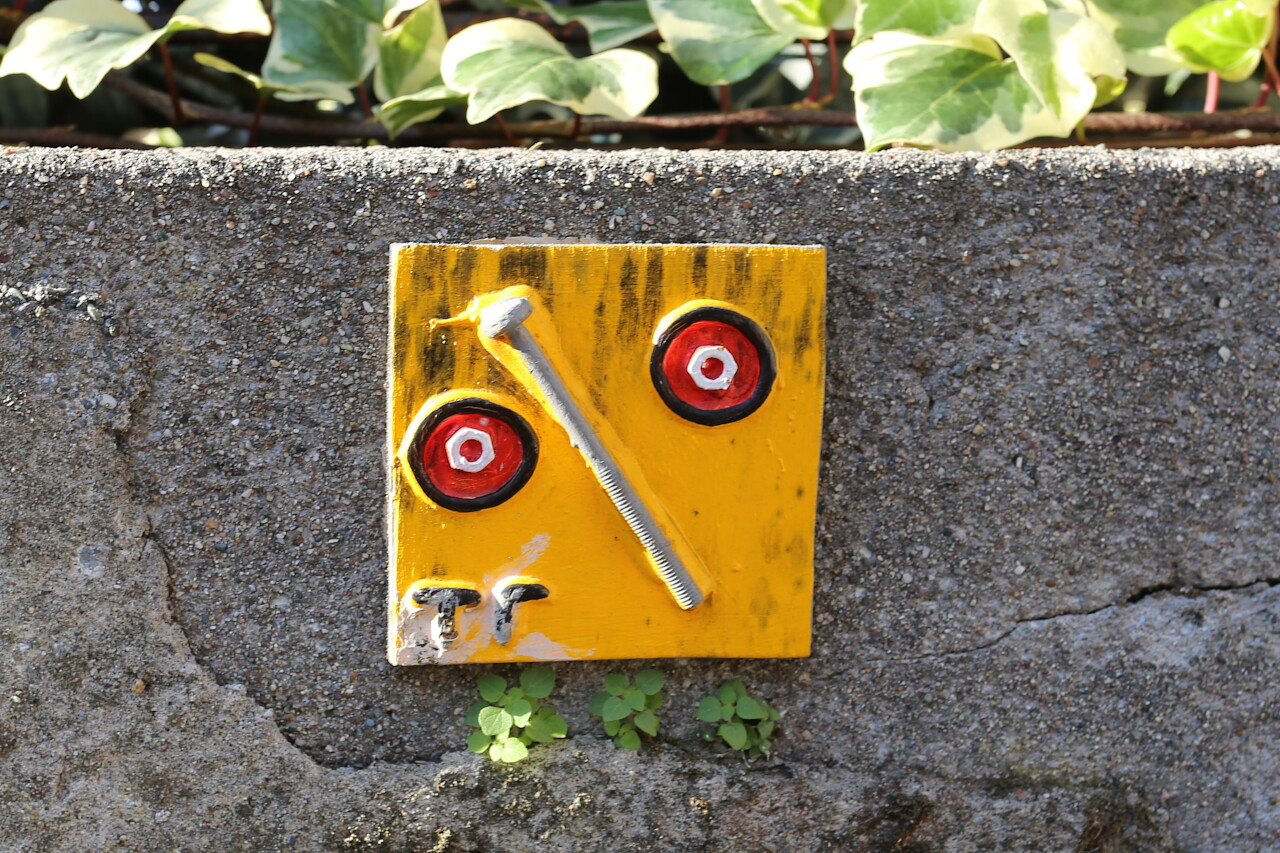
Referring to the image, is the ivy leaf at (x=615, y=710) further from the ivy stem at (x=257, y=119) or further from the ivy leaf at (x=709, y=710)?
the ivy stem at (x=257, y=119)

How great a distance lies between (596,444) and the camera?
2.78 ft

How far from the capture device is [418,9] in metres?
1.11

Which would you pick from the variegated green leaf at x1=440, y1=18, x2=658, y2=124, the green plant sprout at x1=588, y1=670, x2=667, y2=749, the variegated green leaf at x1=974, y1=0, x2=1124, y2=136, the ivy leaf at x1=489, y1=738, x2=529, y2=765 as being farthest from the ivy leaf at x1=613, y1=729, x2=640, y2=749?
the variegated green leaf at x1=974, y1=0, x2=1124, y2=136

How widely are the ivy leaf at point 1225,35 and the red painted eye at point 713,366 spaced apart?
2.13 ft

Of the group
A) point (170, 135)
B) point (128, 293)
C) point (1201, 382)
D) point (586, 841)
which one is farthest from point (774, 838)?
point (170, 135)

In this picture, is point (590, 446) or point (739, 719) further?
point (739, 719)

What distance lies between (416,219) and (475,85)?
208 millimetres

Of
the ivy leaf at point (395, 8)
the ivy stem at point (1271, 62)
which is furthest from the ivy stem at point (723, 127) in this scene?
the ivy stem at point (1271, 62)

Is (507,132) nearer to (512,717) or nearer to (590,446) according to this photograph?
(590,446)

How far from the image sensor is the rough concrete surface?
34.5 inches

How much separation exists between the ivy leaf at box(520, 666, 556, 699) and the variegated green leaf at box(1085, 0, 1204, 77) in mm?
987

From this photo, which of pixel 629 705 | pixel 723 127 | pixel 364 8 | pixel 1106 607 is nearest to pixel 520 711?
pixel 629 705

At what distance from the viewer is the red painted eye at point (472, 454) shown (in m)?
0.84

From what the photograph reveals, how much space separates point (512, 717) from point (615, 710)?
0.11 m
